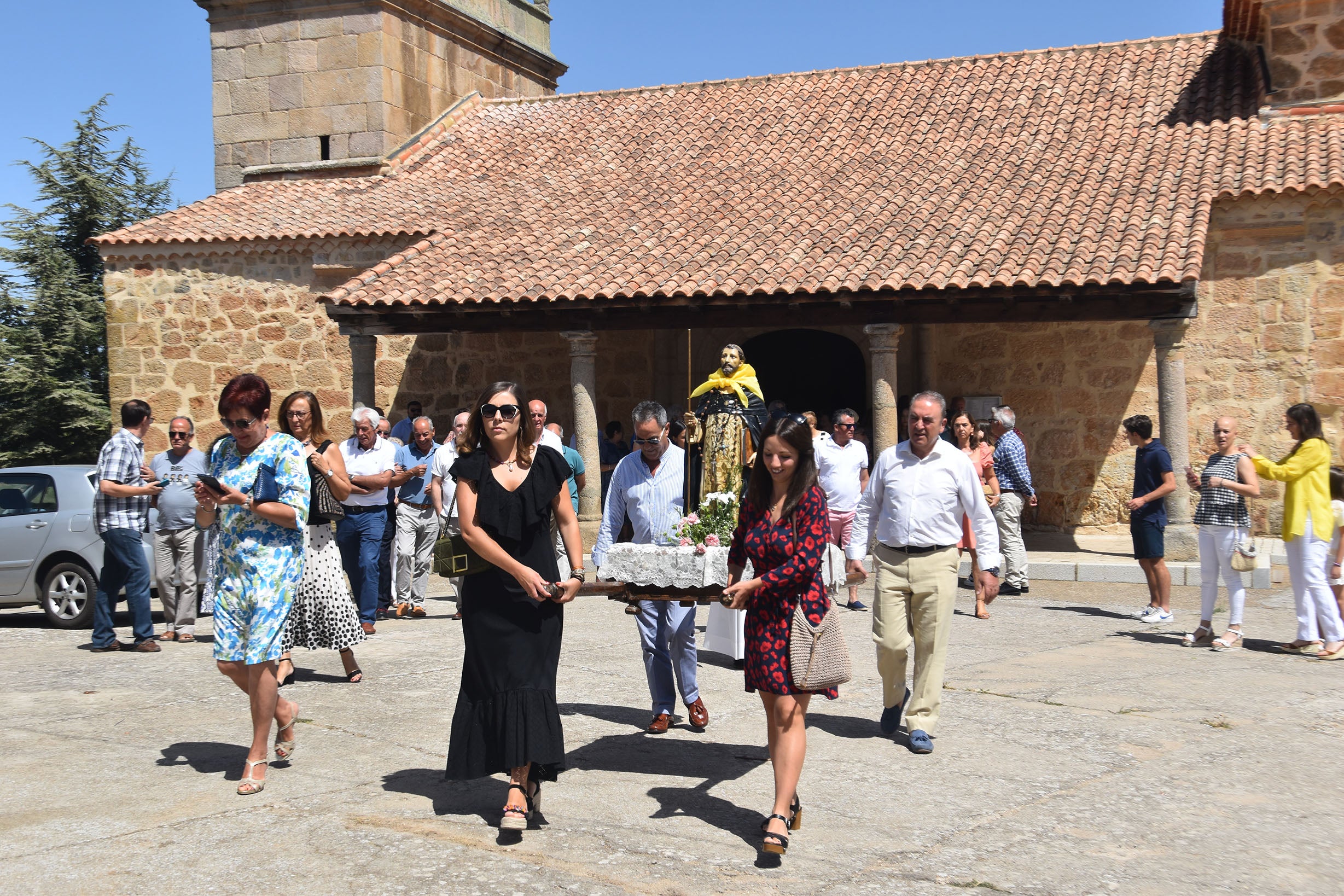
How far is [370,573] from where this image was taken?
9016mm

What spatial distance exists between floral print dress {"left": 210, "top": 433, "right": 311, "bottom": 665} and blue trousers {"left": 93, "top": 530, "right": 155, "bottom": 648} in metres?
3.80

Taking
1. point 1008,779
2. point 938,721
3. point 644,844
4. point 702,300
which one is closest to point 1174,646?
point 938,721

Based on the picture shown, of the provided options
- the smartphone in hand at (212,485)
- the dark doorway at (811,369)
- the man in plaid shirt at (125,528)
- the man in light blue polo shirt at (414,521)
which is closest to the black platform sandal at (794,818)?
the smartphone in hand at (212,485)

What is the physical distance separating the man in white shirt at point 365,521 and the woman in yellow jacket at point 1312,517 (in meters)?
5.87

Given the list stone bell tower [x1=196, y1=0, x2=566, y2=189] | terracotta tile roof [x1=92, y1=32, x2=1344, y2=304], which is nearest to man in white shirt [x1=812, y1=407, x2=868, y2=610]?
terracotta tile roof [x1=92, y1=32, x2=1344, y2=304]

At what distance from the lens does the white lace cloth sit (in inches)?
216

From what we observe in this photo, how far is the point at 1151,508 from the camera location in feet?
30.3

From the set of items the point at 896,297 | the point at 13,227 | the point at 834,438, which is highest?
the point at 13,227

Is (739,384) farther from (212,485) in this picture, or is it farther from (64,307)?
(64,307)

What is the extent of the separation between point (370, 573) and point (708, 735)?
3830 millimetres

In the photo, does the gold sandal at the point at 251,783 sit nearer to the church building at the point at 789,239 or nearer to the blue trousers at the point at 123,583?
the blue trousers at the point at 123,583

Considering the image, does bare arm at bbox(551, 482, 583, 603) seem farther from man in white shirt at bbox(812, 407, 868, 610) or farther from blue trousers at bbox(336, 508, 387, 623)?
man in white shirt at bbox(812, 407, 868, 610)

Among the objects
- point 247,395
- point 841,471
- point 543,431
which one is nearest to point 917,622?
point 543,431

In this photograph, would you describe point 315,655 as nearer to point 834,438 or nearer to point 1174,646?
point 834,438
